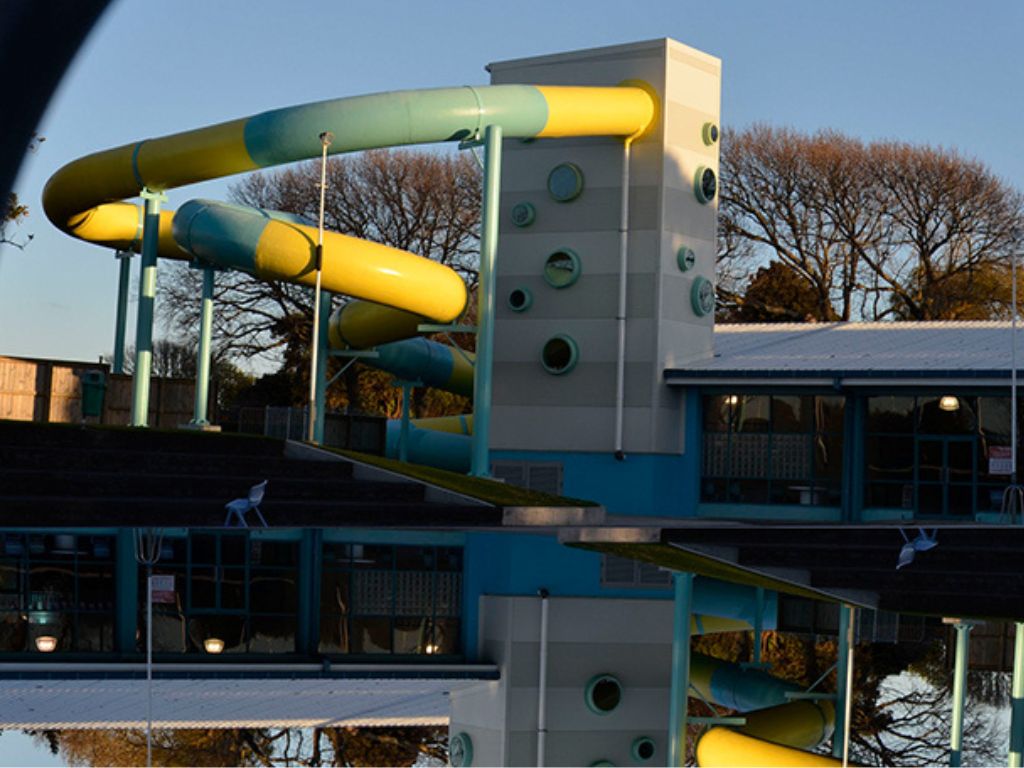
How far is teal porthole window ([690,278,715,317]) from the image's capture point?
28.7 meters

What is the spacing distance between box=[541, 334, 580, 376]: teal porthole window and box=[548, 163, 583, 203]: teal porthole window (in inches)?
103

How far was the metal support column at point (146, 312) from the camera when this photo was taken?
2636cm

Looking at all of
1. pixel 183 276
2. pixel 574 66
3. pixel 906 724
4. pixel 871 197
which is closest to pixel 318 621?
pixel 574 66

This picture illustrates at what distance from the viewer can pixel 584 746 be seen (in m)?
25.8

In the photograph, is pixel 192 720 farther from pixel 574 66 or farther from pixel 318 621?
pixel 574 66

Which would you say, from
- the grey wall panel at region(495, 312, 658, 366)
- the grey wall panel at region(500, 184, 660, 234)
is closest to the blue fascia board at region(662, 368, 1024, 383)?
the grey wall panel at region(495, 312, 658, 366)

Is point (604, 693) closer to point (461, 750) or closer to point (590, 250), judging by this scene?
point (461, 750)

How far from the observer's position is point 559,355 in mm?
28234

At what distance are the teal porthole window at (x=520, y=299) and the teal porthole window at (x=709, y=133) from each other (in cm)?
452

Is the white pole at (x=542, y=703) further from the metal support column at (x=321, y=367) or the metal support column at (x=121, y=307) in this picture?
the metal support column at (x=121, y=307)

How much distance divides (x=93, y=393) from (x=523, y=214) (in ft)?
28.8

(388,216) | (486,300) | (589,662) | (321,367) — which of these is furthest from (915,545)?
(388,216)

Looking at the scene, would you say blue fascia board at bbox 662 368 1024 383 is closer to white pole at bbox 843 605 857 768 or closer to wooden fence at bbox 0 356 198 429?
white pole at bbox 843 605 857 768

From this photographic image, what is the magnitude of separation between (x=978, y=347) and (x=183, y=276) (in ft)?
98.3
